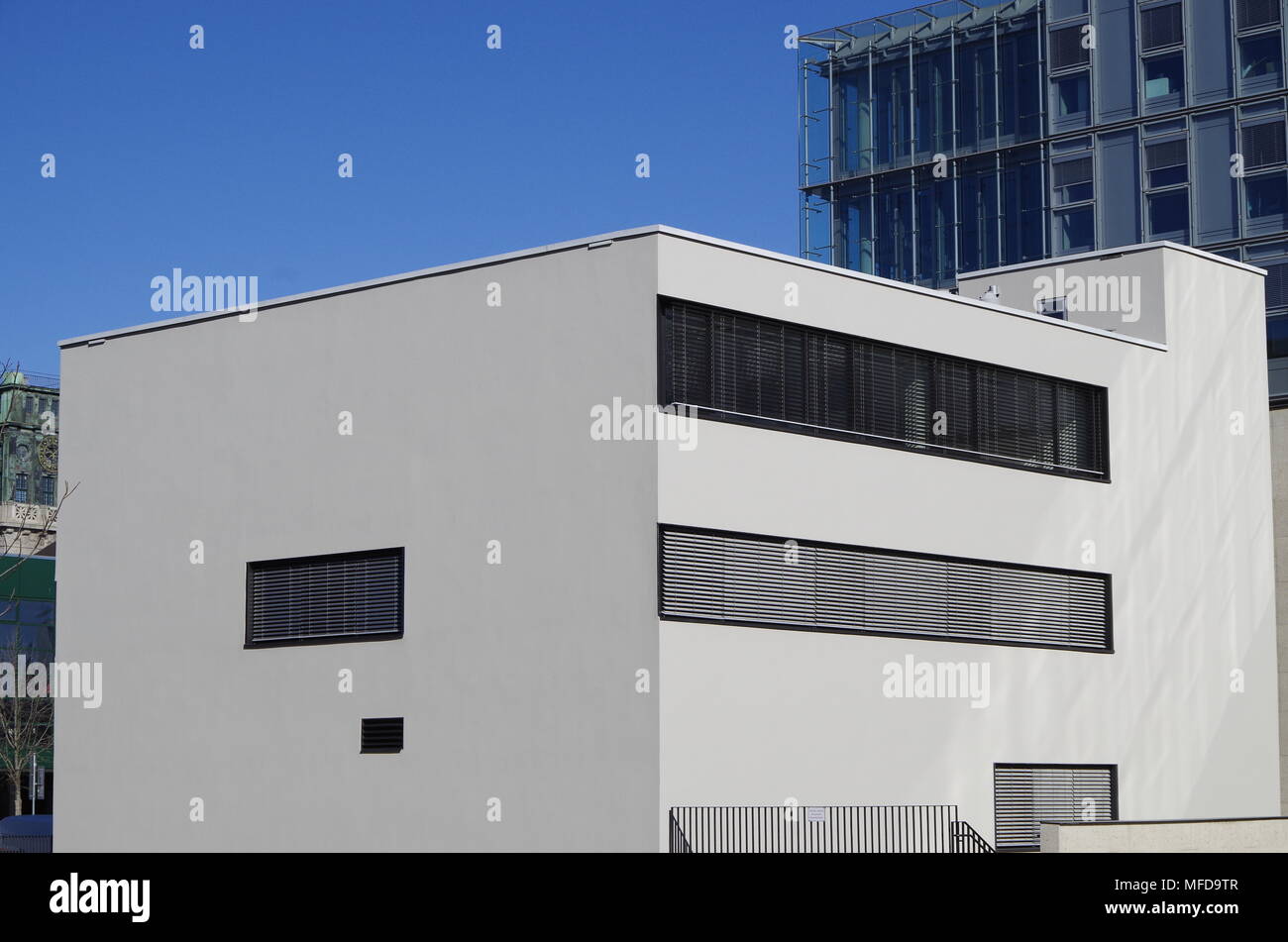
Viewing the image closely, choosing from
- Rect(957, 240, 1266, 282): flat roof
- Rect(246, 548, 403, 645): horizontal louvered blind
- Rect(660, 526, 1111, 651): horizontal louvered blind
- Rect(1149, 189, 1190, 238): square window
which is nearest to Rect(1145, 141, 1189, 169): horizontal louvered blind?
Rect(1149, 189, 1190, 238): square window

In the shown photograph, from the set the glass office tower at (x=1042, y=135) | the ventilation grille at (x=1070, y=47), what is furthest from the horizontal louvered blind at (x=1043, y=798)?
the ventilation grille at (x=1070, y=47)

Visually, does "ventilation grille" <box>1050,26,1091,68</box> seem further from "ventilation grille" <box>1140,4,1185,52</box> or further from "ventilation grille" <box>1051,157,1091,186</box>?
"ventilation grille" <box>1051,157,1091,186</box>

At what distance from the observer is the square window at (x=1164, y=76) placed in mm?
65250

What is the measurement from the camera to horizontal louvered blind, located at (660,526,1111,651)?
26.7 metres

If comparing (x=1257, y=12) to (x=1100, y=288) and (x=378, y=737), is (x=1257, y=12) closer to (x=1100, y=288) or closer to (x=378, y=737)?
(x=1100, y=288)

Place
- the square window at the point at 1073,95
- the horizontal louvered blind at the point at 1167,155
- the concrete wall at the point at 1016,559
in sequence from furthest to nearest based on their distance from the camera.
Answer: the square window at the point at 1073,95 < the horizontal louvered blind at the point at 1167,155 < the concrete wall at the point at 1016,559

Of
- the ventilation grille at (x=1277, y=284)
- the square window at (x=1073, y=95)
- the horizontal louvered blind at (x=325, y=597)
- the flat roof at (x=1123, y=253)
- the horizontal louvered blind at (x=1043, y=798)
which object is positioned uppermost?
the square window at (x=1073, y=95)

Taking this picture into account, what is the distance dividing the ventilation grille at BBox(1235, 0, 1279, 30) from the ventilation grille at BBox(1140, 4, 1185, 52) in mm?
2072

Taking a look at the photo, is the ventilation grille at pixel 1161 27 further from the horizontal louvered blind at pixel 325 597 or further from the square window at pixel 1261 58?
the horizontal louvered blind at pixel 325 597

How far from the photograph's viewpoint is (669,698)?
25.8m

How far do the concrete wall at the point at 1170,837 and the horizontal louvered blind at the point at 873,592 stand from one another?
3883mm

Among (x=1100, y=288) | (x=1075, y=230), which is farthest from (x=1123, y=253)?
(x=1075, y=230)

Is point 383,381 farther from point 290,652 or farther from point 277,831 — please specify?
point 277,831
